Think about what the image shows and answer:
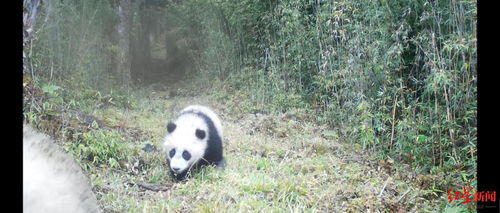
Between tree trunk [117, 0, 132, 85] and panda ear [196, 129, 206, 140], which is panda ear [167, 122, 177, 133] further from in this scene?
tree trunk [117, 0, 132, 85]

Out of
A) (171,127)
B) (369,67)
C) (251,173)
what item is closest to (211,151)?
(171,127)

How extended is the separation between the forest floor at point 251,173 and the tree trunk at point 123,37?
29 cm

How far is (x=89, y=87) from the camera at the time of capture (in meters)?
3.61

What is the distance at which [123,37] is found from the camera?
3842 millimetres

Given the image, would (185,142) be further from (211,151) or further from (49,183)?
(49,183)

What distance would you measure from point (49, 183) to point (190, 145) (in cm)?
169

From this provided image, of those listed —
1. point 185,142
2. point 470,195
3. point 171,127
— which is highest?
point 171,127

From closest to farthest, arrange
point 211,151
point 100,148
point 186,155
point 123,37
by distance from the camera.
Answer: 1. point 100,148
2. point 186,155
3. point 211,151
4. point 123,37

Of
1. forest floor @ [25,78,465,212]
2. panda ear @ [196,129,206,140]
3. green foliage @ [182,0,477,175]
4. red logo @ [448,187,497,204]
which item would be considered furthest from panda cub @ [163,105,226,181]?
red logo @ [448,187,497,204]

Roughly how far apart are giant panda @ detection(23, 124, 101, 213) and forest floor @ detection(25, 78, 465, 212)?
1.81 feet

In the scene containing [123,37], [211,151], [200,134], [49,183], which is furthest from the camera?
[123,37]

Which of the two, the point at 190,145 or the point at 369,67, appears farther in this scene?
the point at 369,67
